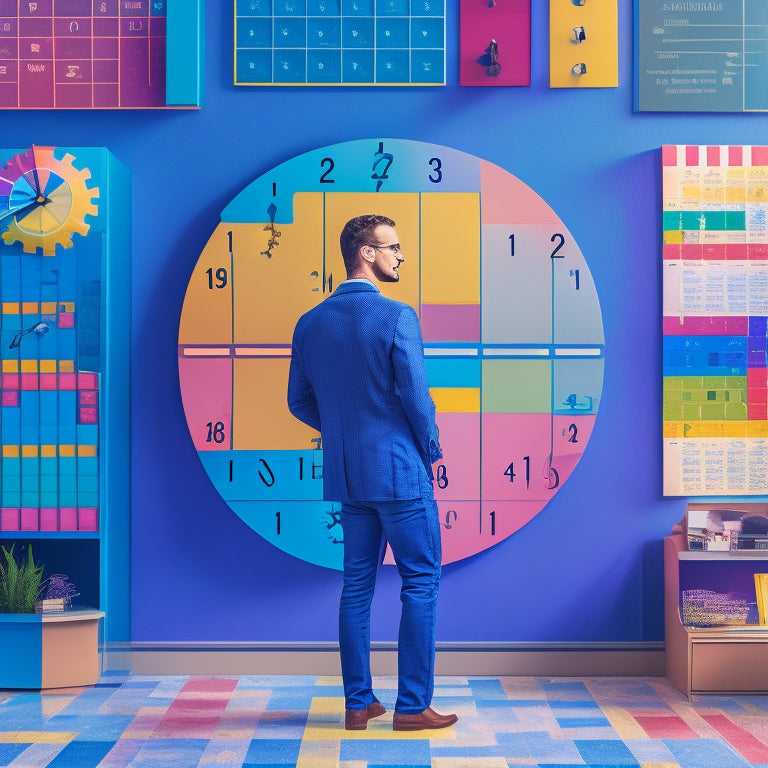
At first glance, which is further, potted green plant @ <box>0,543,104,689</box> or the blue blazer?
potted green plant @ <box>0,543,104,689</box>

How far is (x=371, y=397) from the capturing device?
2.65 meters

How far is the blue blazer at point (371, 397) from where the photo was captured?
2623 millimetres

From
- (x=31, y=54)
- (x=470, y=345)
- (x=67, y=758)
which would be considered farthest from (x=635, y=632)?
(x=31, y=54)

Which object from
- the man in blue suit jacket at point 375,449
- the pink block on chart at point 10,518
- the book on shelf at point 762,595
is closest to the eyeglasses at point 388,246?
the man in blue suit jacket at point 375,449

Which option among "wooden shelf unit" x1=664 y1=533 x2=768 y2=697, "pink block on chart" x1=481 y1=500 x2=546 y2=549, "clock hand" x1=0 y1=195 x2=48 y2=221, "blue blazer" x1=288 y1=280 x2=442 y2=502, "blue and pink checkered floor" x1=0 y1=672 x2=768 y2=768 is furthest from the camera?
"pink block on chart" x1=481 y1=500 x2=546 y2=549

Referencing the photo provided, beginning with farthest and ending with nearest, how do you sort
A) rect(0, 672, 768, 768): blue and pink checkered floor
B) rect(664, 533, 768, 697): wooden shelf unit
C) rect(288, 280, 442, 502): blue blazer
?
rect(664, 533, 768, 697): wooden shelf unit
rect(288, 280, 442, 502): blue blazer
rect(0, 672, 768, 768): blue and pink checkered floor

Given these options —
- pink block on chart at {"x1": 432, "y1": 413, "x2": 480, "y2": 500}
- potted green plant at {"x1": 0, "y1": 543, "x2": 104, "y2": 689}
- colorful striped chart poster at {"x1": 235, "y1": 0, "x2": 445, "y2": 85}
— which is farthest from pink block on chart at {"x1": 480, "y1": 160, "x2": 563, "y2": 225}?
potted green plant at {"x1": 0, "y1": 543, "x2": 104, "y2": 689}

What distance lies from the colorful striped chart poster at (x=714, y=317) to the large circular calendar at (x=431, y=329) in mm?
305

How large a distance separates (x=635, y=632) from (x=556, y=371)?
993mm

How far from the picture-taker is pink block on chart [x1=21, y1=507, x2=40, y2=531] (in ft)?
10.4

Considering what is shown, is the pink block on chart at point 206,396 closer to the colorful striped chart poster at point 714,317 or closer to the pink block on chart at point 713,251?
the colorful striped chart poster at point 714,317

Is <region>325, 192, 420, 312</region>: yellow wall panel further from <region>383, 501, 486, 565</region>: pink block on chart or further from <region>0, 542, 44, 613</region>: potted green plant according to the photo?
<region>0, 542, 44, 613</region>: potted green plant

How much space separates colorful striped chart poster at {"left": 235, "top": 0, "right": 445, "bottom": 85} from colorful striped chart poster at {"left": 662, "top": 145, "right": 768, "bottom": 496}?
963 millimetres

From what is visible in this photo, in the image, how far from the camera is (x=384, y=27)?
3359 millimetres
